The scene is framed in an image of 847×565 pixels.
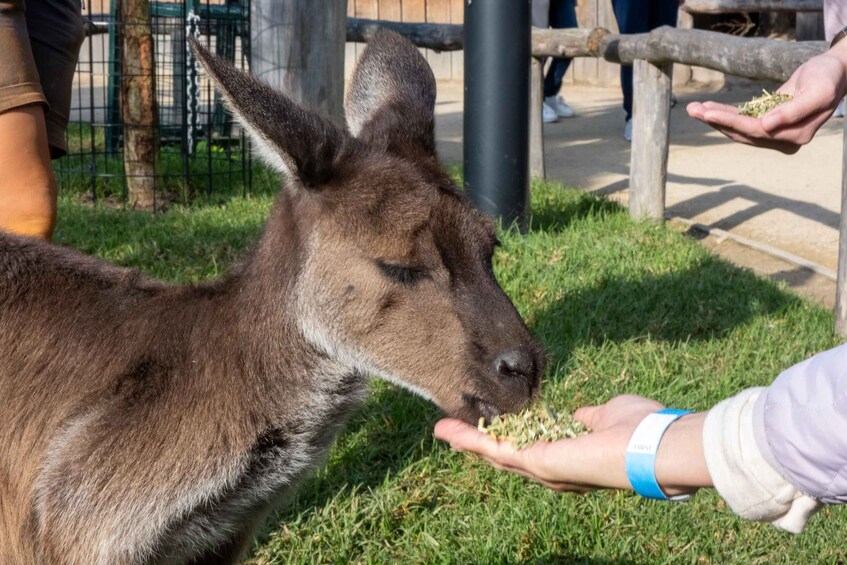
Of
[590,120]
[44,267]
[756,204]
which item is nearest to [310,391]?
[44,267]

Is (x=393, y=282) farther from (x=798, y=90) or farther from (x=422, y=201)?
(x=798, y=90)

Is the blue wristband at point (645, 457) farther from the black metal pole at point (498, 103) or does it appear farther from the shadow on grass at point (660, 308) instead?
the black metal pole at point (498, 103)

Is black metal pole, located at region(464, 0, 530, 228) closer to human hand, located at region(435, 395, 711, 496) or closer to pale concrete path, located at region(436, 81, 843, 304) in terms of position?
pale concrete path, located at region(436, 81, 843, 304)

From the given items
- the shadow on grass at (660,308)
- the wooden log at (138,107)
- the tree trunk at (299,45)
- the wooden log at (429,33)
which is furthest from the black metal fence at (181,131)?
the shadow on grass at (660,308)

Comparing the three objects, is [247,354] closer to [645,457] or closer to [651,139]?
[645,457]

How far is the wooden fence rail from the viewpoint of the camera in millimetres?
6379

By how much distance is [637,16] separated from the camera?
10.9 metres

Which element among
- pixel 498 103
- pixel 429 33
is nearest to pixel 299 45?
pixel 429 33

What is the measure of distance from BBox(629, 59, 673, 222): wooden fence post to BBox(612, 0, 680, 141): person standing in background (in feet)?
8.37

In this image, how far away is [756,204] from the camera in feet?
29.4

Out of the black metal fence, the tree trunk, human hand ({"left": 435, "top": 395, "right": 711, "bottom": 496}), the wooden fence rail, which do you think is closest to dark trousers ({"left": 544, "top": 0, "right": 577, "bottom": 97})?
the wooden fence rail

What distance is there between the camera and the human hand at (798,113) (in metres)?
3.35

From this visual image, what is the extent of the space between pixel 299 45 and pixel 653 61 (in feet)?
8.38

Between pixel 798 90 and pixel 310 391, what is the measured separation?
1.74 meters
